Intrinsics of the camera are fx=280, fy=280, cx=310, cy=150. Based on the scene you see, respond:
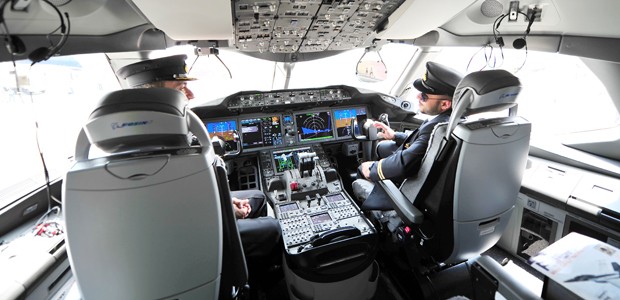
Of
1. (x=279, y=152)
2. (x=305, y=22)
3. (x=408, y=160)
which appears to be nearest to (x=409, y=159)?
(x=408, y=160)

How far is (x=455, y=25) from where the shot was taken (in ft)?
8.38

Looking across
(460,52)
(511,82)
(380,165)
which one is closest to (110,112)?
(380,165)

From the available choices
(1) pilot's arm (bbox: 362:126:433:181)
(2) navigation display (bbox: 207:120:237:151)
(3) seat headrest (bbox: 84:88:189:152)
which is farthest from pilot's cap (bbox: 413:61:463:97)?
(2) navigation display (bbox: 207:120:237:151)

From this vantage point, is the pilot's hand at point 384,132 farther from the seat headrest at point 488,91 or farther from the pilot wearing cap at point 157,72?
the pilot wearing cap at point 157,72

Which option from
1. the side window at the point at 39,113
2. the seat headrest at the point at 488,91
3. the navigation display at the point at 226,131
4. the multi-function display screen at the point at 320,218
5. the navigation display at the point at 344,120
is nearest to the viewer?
the seat headrest at the point at 488,91

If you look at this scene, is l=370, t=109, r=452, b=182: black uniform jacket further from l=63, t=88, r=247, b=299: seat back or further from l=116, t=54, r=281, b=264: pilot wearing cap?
l=63, t=88, r=247, b=299: seat back

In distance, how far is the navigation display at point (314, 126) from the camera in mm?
3029

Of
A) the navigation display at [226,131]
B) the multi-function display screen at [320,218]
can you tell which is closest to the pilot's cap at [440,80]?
the multi-function display screen at [320,218]

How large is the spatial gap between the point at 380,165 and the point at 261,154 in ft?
4.57

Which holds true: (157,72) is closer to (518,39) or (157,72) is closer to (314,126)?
(314,126)

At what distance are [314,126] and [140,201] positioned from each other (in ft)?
7.49

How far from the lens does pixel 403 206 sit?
1.73 meters

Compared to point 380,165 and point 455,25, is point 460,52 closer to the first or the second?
point 455,25

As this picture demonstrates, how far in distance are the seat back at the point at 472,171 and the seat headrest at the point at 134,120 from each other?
1294 millimetres
